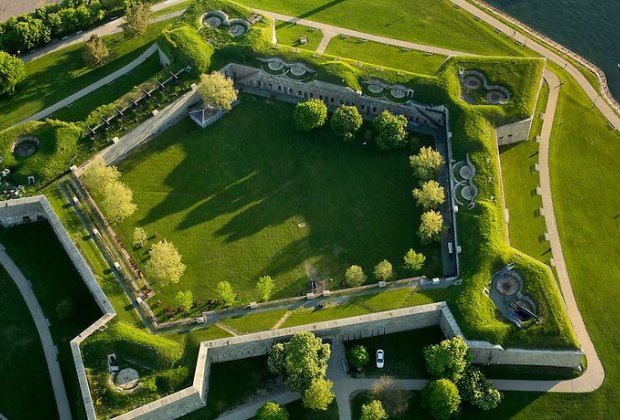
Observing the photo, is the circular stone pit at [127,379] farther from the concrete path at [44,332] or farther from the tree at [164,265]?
the tree at [164,265]

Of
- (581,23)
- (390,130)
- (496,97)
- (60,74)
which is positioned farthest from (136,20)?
(581,23)

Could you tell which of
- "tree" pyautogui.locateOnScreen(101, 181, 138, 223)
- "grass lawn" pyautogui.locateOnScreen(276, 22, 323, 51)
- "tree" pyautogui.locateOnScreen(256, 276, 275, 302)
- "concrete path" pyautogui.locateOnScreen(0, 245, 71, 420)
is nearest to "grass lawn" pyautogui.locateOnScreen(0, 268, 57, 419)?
"concrete path" pyautogui.locateOnScreen(0, 245, 71, 420)

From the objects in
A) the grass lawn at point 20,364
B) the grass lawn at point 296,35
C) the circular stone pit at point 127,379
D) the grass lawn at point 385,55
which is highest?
the grass lawn at point 296,35

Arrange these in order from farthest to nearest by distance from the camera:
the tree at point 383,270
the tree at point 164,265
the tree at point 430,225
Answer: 1. the tree at point 430,225
2. the tree at point 383,270
3. the tree at point 164,265

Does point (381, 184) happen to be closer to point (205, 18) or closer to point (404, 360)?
point (404, 360)

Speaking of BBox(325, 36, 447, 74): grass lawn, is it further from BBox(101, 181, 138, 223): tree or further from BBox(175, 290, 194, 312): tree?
BBox(175, 290, 194, 312): tree

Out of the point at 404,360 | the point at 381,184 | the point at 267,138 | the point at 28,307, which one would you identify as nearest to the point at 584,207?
the point at 381,184

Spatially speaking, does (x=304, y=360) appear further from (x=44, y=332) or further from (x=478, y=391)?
(x=44, y=332)

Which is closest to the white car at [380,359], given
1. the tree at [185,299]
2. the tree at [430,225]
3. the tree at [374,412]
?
the tree at [374,412]
